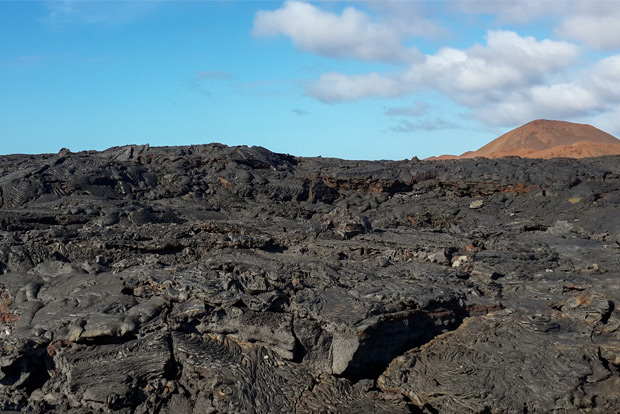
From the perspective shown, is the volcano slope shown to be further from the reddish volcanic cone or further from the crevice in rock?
the reddish volcanic cone

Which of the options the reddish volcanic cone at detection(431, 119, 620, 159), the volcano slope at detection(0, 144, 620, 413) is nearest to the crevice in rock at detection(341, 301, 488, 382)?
the volcano slope at detection(0, 144, 620, 413)

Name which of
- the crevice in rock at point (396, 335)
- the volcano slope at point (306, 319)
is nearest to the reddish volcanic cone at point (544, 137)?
the volcano slope at point (306, 319)

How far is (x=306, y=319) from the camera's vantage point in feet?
19.5

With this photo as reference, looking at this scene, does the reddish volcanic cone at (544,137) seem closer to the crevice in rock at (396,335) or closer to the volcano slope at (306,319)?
the volcano slope at (306,319)

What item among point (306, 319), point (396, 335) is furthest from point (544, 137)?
point (306, 319)

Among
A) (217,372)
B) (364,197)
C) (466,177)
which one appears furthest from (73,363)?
(466,177)

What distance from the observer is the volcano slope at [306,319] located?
551 cm

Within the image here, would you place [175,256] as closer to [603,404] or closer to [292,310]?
[292,310]

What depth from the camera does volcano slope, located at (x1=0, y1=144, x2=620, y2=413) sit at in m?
5.51

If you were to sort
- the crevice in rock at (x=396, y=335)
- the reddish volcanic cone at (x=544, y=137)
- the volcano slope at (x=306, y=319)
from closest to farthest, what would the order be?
the volcano slope at (x=306, y=319)
the crevice in rock at (x=396, y=335)
the reddish volcanic cone at (x=544, y=137)

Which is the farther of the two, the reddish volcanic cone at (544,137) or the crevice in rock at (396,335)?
the reddish volcanic cone at (544,137)

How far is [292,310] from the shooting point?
19.9 feet

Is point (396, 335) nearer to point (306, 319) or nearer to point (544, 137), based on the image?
point (306, 319)

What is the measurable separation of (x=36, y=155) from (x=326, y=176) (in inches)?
274
